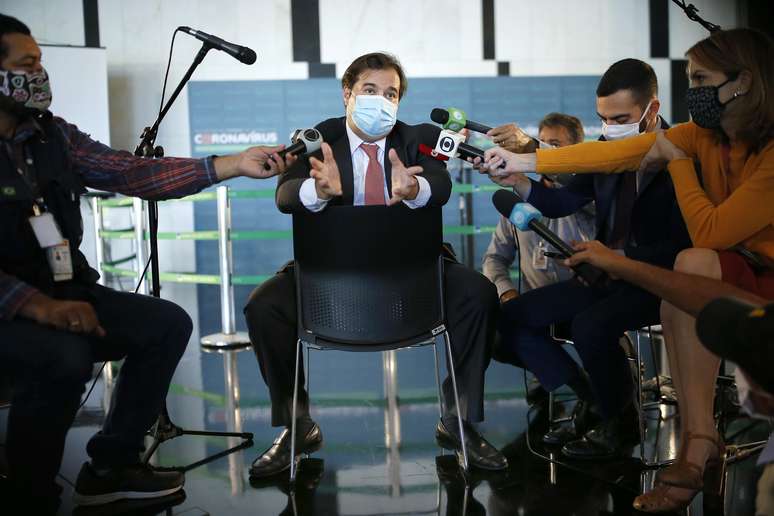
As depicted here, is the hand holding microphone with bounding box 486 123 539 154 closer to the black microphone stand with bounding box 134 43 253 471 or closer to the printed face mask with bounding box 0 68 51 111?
the black microphone stand with bounding box 134 43 253 471

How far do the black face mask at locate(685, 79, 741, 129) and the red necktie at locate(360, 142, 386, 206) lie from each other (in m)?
0.96

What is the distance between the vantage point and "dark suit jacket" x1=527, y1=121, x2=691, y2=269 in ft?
7.52

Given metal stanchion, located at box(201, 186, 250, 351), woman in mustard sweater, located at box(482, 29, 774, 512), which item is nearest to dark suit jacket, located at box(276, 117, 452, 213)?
woman in mustard sweater, located at box(482, 29, 774, 512)

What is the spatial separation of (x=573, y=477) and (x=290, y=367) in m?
0.87

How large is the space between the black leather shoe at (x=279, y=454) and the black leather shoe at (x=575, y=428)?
0.75 m

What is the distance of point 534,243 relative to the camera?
9.52 ft

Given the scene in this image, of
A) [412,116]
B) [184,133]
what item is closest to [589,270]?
[412,116]

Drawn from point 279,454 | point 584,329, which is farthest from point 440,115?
point 279,454

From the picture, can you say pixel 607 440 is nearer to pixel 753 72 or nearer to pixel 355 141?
pixel 753 72

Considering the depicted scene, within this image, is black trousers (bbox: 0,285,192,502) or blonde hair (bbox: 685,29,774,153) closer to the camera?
black trousers (bbox: 0,285,192,502)

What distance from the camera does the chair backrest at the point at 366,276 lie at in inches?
Result: 82.5

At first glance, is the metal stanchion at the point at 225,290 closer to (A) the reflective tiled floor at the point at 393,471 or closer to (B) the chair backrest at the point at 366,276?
(A) the reflective tiled floor at the point at 393,471

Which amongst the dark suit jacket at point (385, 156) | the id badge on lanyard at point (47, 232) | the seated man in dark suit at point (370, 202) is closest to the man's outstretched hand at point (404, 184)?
the seated man in dark suit at point (370, 202)

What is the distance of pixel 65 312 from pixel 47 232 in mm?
229
